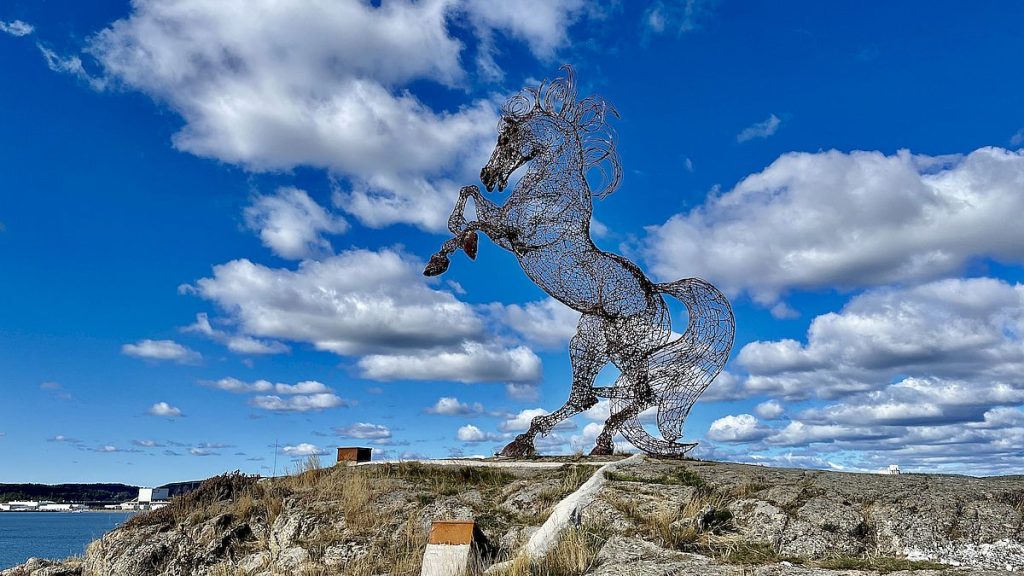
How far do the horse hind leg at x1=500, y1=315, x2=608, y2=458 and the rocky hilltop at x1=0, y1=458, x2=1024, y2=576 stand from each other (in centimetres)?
193

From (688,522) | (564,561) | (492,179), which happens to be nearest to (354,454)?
(492,179)

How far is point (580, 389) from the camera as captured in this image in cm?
1445

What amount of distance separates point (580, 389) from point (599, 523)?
5.79 m

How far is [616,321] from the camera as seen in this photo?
14.3m

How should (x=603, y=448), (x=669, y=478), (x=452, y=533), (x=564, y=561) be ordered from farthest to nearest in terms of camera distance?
(x=603, y=448) < (x=669, y=478) < (x=452, y=533) < (x=564, y=561)

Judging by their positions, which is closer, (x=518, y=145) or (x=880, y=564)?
(x=880, y=564)

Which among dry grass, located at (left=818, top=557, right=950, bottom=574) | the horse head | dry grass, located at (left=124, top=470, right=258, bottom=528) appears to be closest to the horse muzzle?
the horse head

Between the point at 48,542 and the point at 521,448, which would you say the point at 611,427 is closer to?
the point at 521,448

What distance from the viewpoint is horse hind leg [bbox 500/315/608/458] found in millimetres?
14398

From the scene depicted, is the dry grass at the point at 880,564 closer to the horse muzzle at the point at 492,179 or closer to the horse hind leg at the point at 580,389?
the horse hind leg at the point at 580,389

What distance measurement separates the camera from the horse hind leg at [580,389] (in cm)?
1440

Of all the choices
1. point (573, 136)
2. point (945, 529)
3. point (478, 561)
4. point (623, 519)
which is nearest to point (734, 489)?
point (623, 519)

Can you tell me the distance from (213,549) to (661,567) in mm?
6953

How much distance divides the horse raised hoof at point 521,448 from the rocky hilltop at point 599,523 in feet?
5.98
